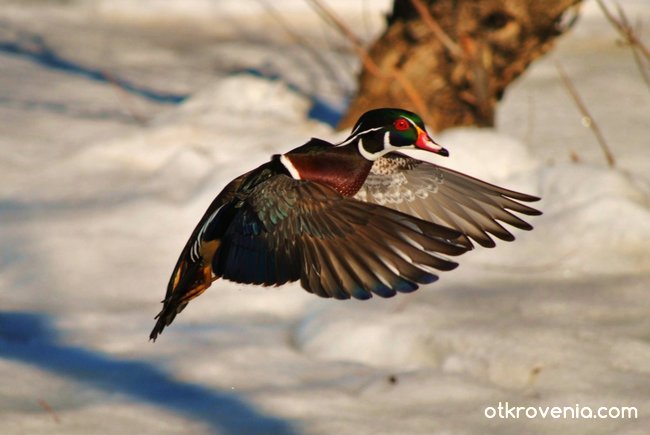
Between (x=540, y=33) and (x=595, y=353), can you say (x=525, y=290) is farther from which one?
(x=540, y=33)

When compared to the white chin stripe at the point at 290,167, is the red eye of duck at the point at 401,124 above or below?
above

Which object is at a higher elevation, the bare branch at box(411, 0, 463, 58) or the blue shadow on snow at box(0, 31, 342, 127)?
the bare branch at box(411, 0, 463, 58)

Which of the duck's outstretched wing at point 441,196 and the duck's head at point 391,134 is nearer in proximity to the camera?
the duck's head at point 391,134

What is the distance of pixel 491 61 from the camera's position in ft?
16.8

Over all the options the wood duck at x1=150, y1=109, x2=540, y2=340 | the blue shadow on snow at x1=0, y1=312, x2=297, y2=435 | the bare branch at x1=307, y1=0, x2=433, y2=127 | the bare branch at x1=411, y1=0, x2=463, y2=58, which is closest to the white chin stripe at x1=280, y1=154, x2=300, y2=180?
the wood duck at x1=150, y1=109, x2=540, y2=340

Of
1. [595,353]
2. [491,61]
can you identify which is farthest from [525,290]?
[491,61]

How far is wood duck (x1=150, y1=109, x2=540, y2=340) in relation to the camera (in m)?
2.07

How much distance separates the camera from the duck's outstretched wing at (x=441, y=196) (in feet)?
8.32

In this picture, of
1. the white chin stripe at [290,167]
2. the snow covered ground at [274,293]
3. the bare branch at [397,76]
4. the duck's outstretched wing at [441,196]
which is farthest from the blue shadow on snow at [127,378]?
the bare branch at [397,76]

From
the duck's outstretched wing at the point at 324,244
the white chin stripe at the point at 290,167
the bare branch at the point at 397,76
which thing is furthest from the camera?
the bare branch at the point at 397,76

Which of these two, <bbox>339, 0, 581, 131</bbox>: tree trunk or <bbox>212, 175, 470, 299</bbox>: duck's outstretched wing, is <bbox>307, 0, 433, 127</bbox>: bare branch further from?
<bbox>212, 175, 470, 299</bbox>: duck's outstretched wing

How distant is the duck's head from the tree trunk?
2768mm

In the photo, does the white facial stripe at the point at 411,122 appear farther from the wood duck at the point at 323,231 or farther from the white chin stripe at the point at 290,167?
the white chin stripe at the point at 290,167

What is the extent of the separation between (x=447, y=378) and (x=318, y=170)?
1623 mm
